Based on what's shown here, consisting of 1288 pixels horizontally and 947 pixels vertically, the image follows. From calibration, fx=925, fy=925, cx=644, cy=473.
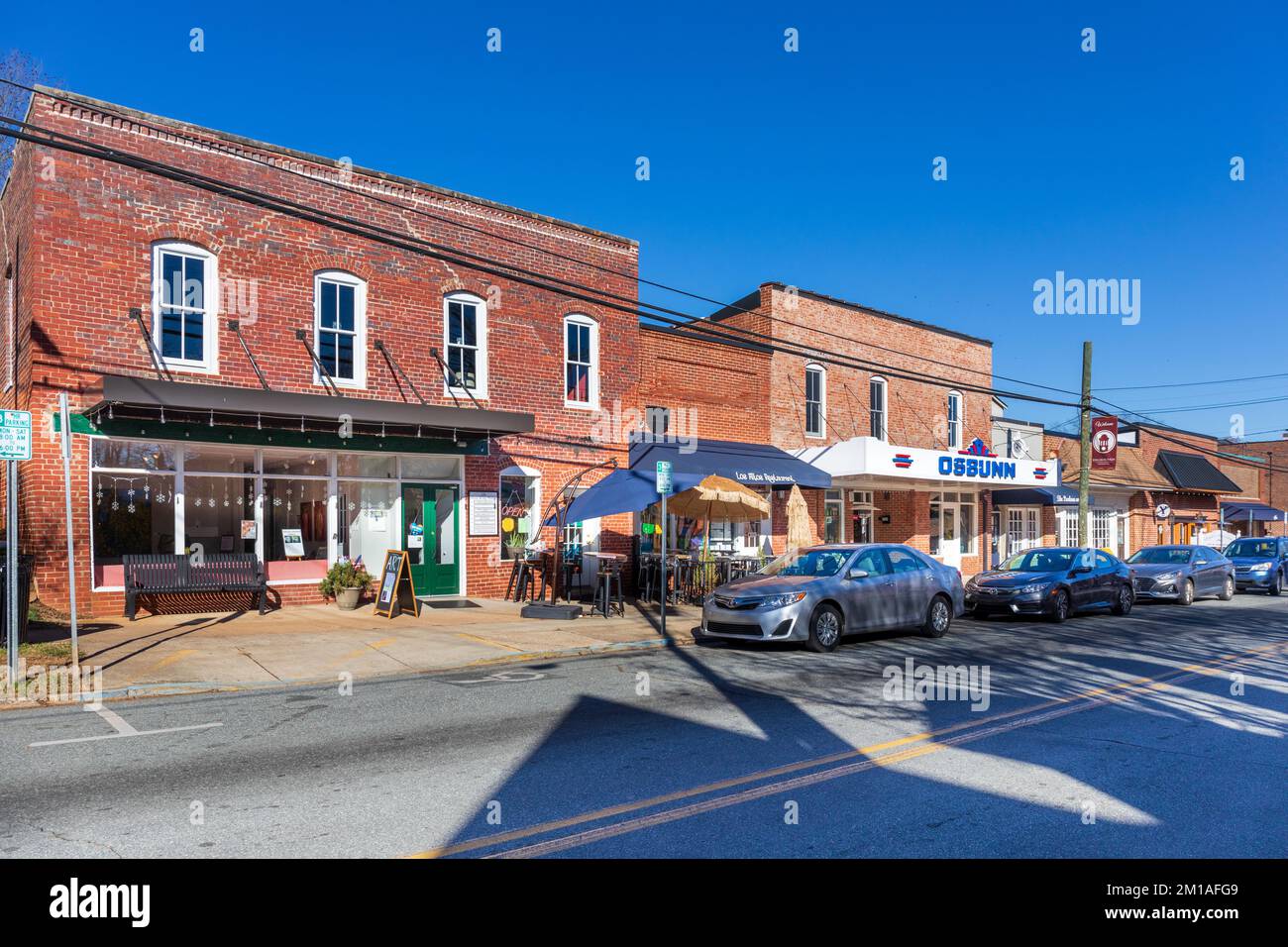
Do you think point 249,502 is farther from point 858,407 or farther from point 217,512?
point 858,407

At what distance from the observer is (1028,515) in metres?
33.1

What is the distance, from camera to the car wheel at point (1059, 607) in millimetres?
17109

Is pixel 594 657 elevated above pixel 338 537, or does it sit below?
below

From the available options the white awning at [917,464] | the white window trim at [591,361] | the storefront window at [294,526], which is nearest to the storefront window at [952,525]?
the white awning at [917,464]

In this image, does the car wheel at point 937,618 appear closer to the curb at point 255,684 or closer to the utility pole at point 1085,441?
the curb at point 255,684

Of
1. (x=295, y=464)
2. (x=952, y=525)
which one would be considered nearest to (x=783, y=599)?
(x=295, y=464)

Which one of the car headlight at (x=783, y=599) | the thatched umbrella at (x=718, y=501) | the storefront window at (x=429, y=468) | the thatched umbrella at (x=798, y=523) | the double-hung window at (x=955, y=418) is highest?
the double-hung window at (x=955, y=418)

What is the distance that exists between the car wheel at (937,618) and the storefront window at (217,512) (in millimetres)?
11247

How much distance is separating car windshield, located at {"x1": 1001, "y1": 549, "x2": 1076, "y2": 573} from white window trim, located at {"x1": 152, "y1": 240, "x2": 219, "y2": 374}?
50.0ft

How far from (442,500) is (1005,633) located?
1049 cm

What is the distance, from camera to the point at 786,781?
6.22 m
